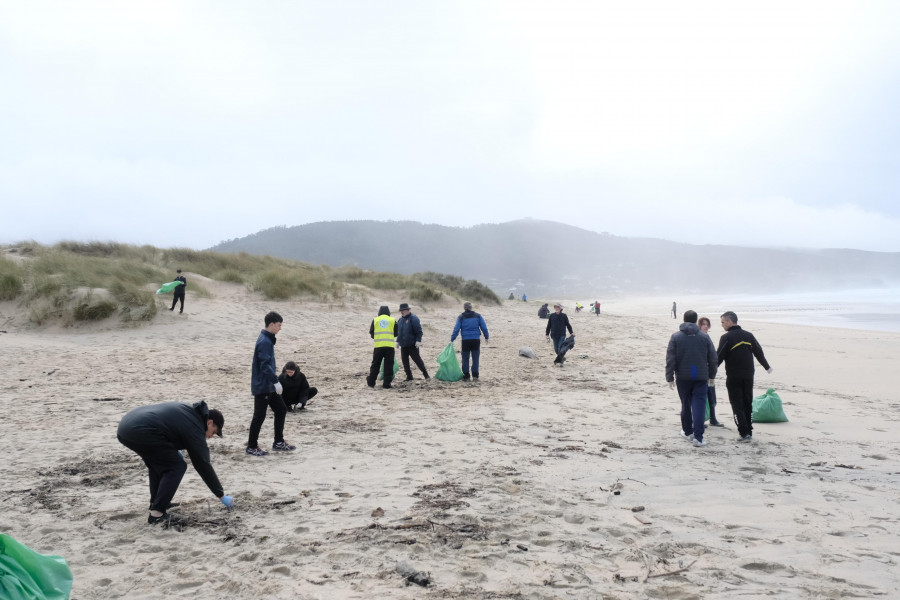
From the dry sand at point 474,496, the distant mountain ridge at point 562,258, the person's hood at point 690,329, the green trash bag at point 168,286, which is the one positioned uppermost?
the distant mountain ridge at point 562,258

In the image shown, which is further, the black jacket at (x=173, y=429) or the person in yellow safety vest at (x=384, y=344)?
the person in yellow safety vest at (x=384, y=344)

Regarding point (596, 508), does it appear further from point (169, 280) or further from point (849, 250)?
point (849, 250)

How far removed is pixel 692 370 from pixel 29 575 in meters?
6.41

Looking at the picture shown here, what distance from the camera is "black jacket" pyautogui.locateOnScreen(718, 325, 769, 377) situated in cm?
684

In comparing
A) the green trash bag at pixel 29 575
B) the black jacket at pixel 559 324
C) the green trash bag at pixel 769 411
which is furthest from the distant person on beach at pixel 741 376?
the green trash bag at pixel 29 575

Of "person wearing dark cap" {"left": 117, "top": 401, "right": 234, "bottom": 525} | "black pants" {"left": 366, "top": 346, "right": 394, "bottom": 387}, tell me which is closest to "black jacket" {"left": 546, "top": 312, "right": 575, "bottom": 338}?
"black pants" {"left": 366, "top": 346, "right": 394, "bottom": 387}

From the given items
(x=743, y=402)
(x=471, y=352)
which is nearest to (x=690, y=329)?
(x=743, y=402)

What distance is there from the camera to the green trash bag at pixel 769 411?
7.64m

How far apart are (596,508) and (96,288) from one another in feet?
60.3

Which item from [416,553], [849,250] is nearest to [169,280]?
[416,553]

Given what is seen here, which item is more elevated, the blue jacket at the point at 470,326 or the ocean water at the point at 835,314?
the blue jacket at the point at 470,326

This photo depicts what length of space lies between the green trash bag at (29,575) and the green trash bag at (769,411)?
786 cm

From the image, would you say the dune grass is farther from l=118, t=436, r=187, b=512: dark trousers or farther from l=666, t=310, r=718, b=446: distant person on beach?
l=666, t=310, r=718, b=446: distant person on beach

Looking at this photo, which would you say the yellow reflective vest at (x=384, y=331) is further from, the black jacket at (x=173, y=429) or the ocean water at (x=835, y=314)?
the ocean water at (x=835, y=314)
